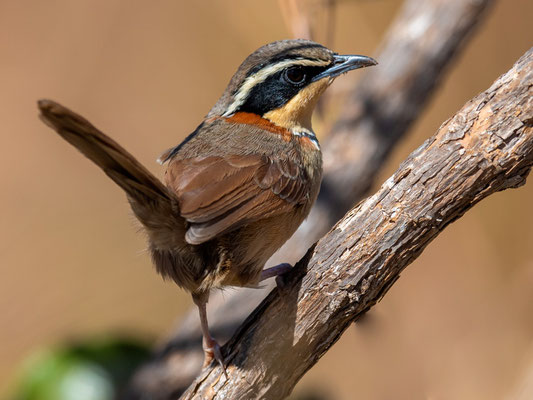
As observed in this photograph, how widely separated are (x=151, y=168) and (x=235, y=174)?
4.62 metres

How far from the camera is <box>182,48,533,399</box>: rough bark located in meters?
2.70

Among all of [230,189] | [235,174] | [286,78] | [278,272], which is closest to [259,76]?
[286,78]

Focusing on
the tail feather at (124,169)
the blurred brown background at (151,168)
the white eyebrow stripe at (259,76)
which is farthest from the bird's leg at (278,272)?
the blurred brown background at (151,168)

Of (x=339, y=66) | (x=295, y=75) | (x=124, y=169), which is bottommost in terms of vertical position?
(x=124, y=169)

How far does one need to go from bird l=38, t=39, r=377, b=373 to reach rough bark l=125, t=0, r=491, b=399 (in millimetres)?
1433

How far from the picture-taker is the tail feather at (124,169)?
2.68 metres

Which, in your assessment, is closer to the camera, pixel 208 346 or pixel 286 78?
pixel 208 346

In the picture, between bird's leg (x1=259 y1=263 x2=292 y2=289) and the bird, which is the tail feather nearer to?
the bird

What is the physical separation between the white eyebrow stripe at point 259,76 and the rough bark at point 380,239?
1.14 meters

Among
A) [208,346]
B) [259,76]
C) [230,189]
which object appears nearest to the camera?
[230,189]

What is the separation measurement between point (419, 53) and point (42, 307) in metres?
4.59

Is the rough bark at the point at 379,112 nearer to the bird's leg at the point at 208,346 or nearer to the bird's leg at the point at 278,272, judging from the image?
the bird's leg at the point at 208,346

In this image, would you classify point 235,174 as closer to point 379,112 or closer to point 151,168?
point 379,112

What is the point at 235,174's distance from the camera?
3.42 metres
